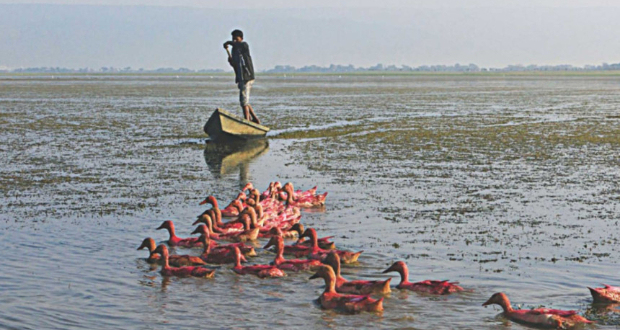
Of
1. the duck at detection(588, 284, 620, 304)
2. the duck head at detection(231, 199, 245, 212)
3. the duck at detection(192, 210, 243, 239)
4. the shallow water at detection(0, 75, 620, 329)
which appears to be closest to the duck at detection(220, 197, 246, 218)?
the duck head at detection(231, 199, 245, 212)

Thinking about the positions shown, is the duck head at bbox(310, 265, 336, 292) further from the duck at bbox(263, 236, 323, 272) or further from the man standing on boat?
the man standing on boat

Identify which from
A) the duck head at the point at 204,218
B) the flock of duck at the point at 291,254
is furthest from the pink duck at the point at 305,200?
the duck head at the point at 204,218

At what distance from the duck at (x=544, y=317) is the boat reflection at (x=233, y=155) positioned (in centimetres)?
1185

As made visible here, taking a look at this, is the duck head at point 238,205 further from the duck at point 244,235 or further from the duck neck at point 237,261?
the duck neck at point 237,261

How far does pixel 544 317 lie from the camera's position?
31.3 feet

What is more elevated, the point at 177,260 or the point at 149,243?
the point at 149,243

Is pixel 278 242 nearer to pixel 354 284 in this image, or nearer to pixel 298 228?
pixel 298 228

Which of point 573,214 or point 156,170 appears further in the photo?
point 156,170

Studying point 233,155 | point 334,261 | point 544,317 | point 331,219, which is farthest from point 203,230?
point 233,155

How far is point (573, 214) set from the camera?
16.0 meters

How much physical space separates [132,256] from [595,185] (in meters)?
11.6

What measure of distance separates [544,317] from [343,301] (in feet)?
8.15

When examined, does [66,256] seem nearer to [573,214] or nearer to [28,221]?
[28,221]

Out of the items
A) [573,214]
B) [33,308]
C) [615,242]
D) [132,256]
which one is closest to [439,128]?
[573,214]
